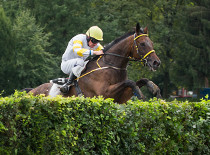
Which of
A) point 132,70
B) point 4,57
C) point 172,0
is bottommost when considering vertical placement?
point 132,70

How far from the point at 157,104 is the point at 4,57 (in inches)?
1046

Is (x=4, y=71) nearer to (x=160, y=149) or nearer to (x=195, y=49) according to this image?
A: (x=195, y=49)

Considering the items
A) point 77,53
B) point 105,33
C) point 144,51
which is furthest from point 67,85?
point 105,33

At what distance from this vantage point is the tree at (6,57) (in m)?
32.1

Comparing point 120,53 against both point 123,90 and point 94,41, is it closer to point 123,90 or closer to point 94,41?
point 94,41

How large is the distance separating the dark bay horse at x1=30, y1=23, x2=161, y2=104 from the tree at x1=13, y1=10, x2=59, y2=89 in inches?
897

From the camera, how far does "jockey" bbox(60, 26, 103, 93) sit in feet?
31.7

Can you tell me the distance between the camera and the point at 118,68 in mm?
9562

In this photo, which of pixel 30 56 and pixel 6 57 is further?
pixel 30 56

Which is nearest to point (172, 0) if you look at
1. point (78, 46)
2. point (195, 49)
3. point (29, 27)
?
point (195, 49)

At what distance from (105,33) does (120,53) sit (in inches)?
1040

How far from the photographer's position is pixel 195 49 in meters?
32.9

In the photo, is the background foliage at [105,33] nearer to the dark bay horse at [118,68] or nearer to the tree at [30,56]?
the tree at [30,56]

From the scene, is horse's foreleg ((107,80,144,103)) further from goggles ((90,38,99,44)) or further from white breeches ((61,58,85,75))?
goggles ((90,38,99,44))
